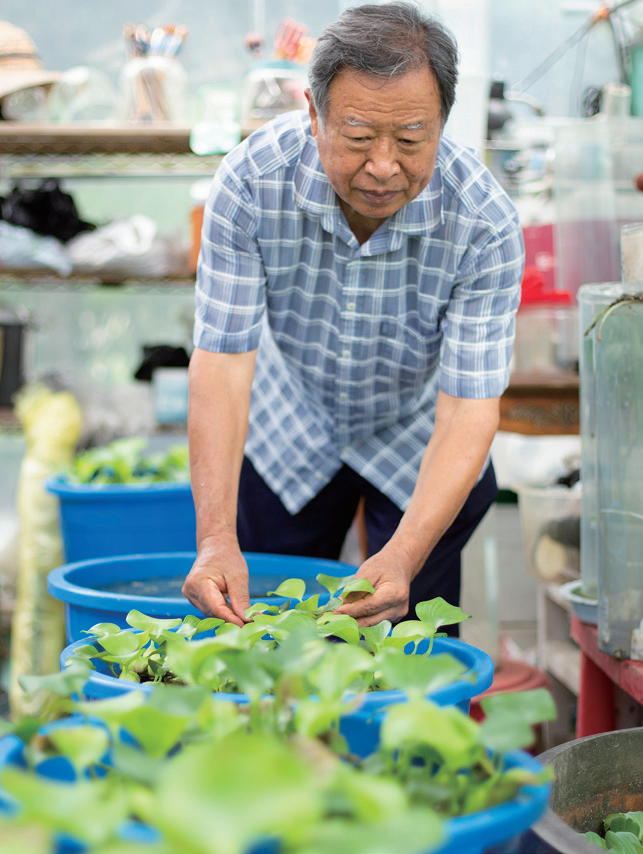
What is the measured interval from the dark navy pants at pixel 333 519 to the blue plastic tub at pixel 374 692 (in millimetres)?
610

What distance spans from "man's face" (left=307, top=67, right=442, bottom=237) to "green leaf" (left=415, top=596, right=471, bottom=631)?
1.51 ft

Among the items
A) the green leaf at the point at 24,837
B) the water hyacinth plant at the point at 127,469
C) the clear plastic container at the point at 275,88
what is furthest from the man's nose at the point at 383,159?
the clear plastic container at the point at 275,88

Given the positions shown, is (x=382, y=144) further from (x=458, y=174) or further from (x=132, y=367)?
(x=132, y=367)

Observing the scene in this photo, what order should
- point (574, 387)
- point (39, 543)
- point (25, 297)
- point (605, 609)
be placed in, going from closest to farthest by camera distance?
point (605, 609)
point (574, 387)
point (39, 543)
point (25, 297)

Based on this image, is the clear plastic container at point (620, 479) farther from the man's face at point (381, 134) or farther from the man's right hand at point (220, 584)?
the man's right hand at point (220, 584)

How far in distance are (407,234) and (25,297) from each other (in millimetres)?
2209

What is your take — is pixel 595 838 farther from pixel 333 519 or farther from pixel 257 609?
pixel 333 519

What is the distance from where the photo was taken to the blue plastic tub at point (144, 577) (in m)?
0.89

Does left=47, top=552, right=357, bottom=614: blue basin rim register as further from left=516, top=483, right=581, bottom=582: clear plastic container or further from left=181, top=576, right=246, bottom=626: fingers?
left=516, top=483, right=581, bottom=582: clear plastic container

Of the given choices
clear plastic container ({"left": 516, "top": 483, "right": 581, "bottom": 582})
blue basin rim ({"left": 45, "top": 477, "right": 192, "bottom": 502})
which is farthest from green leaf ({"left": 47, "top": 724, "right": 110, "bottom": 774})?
clear plastic container ({"left": 516, "top": 483, "right": 581, "bottom": 582})

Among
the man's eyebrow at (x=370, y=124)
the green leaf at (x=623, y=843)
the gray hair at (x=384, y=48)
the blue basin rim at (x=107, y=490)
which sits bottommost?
the green leaf at (x=623, y=843)

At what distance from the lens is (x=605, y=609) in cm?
98

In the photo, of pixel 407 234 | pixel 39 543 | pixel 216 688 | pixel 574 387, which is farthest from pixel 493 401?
pixel 39 543

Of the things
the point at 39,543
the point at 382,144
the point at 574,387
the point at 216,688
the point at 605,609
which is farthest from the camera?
the point at 39,543
